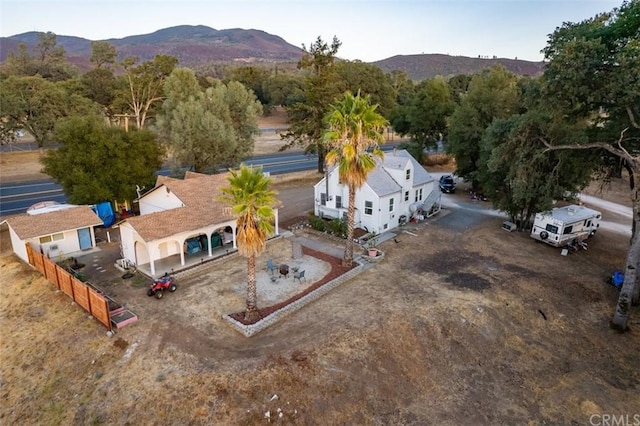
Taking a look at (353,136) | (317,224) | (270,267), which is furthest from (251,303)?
(317,224)

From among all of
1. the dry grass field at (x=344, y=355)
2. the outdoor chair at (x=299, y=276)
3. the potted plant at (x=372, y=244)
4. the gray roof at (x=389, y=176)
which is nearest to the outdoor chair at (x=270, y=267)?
the outdoor chair at (x=299, y=276)

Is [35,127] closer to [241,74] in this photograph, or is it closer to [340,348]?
[340,348]

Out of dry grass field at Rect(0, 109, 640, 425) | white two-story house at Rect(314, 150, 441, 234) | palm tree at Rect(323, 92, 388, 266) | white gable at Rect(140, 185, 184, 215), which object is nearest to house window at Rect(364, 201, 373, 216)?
white two-story house at Rect(314, 150, 441, 234)

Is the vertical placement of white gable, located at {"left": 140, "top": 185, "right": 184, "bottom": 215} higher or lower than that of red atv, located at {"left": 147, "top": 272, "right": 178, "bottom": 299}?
higher

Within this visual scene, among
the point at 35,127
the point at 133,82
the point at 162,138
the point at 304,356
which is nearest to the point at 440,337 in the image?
the point at 304,356

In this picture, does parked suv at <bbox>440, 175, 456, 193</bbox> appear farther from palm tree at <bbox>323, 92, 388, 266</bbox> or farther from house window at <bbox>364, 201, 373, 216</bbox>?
palm tree at <bbox>323, 92, 388, 266</bbox>

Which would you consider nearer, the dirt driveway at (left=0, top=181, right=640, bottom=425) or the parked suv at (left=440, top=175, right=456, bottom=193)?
the dirt driveway at (left=0, top=181, right=640, bottom=425)

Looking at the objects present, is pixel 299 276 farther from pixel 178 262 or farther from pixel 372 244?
pixel 178 262
